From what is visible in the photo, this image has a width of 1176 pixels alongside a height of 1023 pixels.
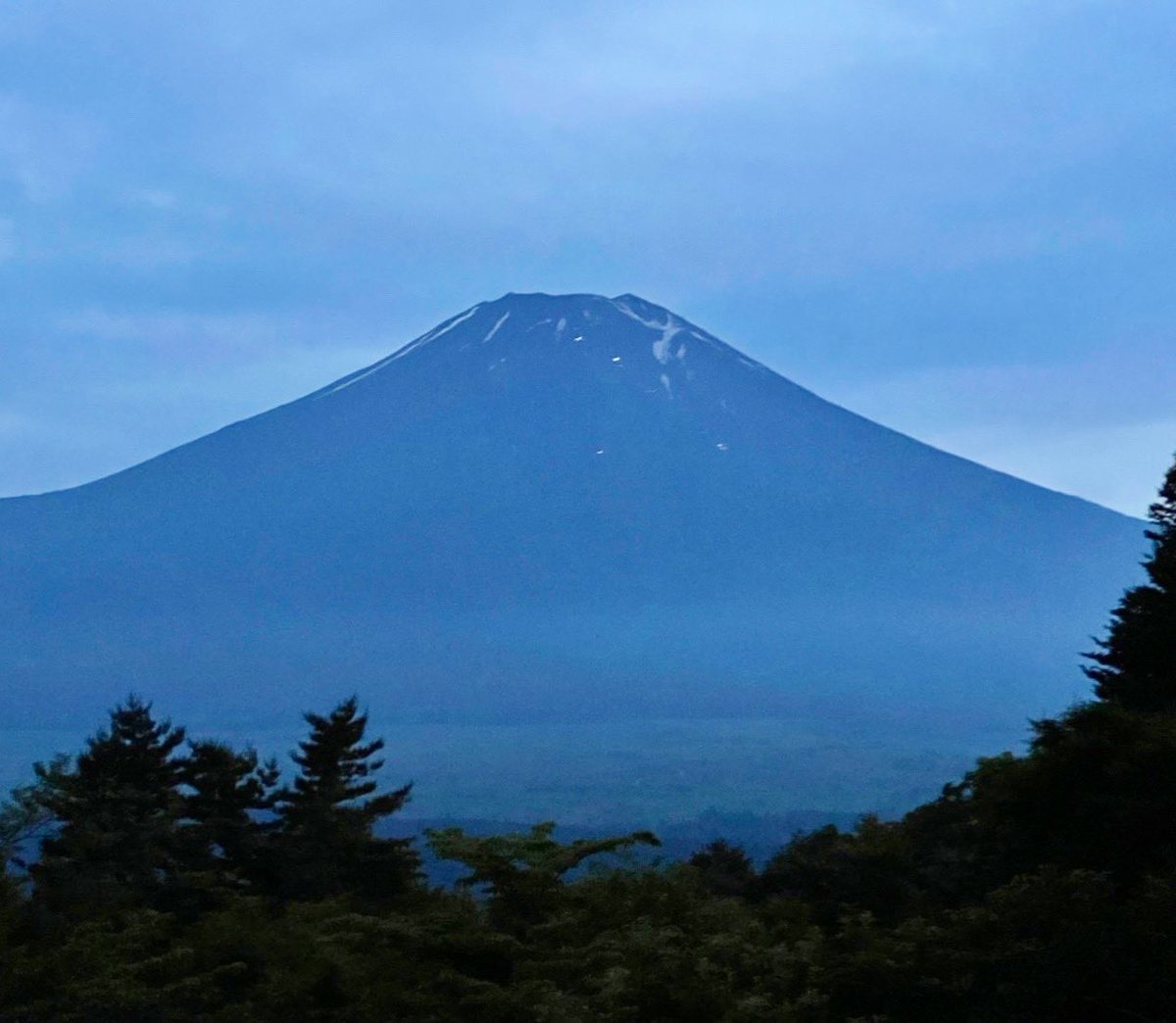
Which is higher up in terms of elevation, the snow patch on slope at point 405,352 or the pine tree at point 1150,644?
the snow patch on slope at point 405,352

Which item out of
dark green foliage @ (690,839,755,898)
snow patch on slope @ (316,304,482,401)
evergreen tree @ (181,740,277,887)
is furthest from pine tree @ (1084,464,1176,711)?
snow patch on slope @ (316,304,482,401)

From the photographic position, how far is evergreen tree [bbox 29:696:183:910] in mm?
20188

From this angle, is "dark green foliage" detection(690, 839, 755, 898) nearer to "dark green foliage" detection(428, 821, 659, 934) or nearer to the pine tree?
"dark green foliage" detection(428, 821, 659, 934)

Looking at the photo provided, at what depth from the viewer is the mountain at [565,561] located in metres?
175

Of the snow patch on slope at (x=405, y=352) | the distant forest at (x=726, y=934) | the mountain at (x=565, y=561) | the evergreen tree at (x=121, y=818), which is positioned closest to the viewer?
the distant forest at (x=726, y=934)

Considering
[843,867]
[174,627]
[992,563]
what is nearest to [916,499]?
[992,563]

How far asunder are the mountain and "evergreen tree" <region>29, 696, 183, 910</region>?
142561 mm

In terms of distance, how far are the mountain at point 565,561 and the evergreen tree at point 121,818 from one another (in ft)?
468

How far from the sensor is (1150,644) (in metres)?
20.1

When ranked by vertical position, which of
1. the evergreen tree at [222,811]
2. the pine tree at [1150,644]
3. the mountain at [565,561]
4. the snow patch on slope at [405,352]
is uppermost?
the snow patch on slope at [405,352]

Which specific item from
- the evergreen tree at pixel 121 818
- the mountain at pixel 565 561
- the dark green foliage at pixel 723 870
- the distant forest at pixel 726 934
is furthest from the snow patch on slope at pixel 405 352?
the distant forest at pixel 726 934

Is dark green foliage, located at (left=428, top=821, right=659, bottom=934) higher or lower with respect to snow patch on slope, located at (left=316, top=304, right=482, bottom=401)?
lower

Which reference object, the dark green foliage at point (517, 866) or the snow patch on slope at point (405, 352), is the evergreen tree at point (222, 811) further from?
the snow patch on slope at point (405, 352)

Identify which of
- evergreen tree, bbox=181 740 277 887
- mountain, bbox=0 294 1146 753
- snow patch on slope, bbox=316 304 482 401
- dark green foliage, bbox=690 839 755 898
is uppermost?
snow patch on slope, bbox=316 304 482 401
